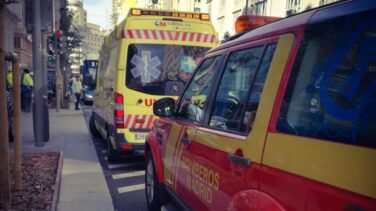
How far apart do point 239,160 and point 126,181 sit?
417cm

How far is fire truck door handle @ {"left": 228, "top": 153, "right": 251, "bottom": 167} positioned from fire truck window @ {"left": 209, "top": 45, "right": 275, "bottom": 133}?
165 millimetres

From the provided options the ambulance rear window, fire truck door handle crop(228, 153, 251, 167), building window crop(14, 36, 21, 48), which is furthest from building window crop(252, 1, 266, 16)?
fire truck door handle crop(228, 153, 251, 167)

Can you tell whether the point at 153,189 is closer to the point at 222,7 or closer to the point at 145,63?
the point at 145,63

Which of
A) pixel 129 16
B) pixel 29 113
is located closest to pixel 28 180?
pixel 129 16

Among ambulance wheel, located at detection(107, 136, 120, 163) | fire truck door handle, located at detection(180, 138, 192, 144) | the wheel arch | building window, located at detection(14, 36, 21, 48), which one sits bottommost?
ambulance wheel, located at detection(107, 136, 120, 163)

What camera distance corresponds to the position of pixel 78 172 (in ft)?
20.6

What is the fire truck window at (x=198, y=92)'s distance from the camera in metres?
3.19

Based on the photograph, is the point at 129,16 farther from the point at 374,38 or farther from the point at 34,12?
the point at 374,38

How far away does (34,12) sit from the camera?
8.00 meters

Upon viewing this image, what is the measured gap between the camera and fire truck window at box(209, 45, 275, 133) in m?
2.30

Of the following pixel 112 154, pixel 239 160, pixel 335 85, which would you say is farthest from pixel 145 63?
pixel 335 85

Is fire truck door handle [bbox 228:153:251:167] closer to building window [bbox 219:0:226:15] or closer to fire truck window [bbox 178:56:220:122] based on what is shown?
fire truck window [bbox 178:56:220:122]

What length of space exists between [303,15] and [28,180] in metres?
4.52

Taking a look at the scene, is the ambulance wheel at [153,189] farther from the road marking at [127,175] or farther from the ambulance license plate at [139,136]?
the ambulance license plate at [139,136]
